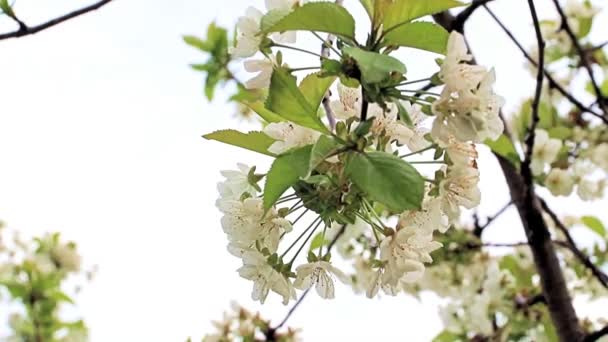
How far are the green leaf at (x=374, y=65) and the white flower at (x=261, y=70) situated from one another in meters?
0.15

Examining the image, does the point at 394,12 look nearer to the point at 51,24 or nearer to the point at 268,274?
the point at 268,274

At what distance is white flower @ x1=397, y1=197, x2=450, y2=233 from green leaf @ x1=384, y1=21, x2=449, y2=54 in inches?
7.3

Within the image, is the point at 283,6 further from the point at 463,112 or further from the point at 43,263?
the point at 43,263

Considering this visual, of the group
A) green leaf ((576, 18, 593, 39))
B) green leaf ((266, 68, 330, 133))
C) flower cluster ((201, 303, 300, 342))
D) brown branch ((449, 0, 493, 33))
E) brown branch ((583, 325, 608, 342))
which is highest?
green leaf ((576, 18, 593, 39))

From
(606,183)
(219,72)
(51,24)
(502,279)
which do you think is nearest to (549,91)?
(606,183)

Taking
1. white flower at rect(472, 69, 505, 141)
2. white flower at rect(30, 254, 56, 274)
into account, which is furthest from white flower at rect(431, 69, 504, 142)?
white flower at rect(30, 254, 56, 274)

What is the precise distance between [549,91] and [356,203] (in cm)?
229

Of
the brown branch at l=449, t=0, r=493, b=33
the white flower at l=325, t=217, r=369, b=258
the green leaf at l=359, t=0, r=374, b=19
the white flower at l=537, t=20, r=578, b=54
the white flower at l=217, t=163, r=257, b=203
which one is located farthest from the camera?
the white flower at l=325, t=217, r=369, b=258

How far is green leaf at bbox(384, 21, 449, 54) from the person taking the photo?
76cm

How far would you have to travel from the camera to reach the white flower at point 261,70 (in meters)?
0.83

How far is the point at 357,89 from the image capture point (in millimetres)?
836

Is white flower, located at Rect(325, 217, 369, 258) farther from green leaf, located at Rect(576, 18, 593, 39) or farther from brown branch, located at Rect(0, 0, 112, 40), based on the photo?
brown branch, located at Rect(0, 0, 112, 40)

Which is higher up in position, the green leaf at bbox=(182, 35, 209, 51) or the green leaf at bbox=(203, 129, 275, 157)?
the green leaf at bbox=(182, 35, 209, 51)

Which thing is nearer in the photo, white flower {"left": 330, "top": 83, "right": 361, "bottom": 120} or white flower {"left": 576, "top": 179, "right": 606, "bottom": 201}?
white flower {"left": 330, "top": 83, "right": 361, "bottom": 120}
